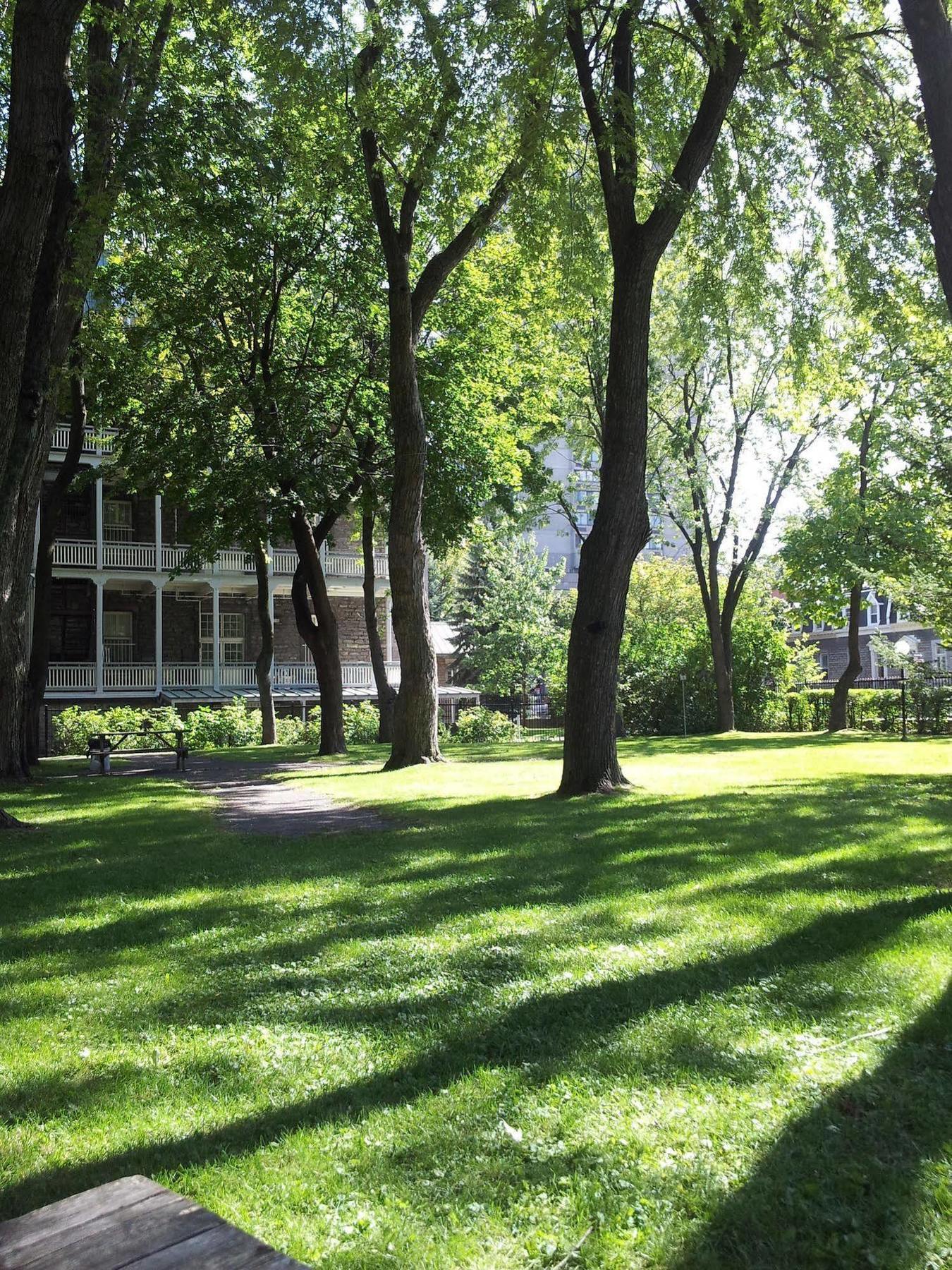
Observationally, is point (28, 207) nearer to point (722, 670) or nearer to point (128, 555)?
point (722, 670)

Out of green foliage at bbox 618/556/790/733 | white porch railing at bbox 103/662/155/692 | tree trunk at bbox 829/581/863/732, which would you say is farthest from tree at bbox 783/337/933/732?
white porch railing at bbox 103/662/155/692

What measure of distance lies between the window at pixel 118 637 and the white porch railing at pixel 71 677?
218cm

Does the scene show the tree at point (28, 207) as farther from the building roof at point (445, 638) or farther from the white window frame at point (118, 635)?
the building roof at point (445, 638)

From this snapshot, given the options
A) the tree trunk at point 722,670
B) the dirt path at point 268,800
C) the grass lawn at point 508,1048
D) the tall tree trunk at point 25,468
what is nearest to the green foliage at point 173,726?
the dirt path at point 268,800

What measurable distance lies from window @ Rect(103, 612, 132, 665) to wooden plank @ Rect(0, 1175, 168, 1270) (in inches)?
1285

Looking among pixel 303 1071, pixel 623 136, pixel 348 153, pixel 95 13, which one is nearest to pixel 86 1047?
pixel 303 1071

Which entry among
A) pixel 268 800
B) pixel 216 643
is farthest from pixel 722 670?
pixel 268 800

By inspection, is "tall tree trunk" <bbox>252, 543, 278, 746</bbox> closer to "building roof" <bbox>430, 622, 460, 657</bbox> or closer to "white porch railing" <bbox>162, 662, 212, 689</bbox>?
"white porch railing" <bbox>162, 662, 212, 689</bbox>

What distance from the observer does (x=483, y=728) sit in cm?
2902

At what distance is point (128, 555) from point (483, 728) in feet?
40.5

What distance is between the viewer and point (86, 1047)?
4.00 metres

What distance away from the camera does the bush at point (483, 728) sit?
28672 mm

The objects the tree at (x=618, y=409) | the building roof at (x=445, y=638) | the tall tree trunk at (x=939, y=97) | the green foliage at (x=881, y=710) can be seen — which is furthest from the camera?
the building roof at (x=445, y=638)

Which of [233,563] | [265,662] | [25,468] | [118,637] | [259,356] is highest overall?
[259,356]
